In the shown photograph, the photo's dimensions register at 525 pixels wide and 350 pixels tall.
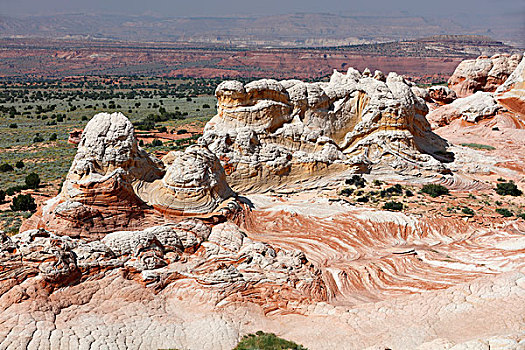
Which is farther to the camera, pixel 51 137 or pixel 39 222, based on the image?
pixel 51 137

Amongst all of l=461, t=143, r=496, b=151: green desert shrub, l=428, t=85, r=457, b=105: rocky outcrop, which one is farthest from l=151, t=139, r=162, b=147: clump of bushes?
l=428, t=85, r=457, b=105: rocky outcrop

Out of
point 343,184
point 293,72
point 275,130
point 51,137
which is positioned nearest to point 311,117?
point 275,130

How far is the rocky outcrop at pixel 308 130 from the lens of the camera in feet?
87.5

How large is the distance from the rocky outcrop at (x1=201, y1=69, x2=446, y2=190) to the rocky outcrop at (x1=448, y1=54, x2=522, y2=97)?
112ft

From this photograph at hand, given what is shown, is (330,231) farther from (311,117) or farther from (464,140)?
(464,140)

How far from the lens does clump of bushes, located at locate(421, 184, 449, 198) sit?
26.6 meters

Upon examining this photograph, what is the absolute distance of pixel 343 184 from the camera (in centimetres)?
2788

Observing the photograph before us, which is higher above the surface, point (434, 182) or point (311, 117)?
point (311, 117)

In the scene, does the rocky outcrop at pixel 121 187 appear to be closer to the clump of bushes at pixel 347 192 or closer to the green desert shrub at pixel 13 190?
the clump of bushes at pixel 347 192

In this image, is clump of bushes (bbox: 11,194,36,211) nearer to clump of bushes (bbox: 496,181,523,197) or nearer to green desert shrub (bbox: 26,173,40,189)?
green desert shrub (bbox: 26,173,40,189)

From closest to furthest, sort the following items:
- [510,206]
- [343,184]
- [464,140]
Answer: [510,206], [343,184], [464,140]

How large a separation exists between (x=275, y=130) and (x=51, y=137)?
140ft

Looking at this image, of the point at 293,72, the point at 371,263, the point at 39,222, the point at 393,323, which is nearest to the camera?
the point at 393,323

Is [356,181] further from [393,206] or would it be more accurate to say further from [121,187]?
[121,187]
